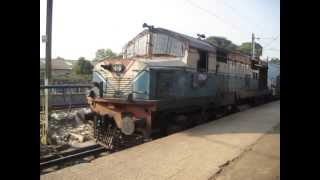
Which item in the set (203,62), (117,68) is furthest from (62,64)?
(117,68)

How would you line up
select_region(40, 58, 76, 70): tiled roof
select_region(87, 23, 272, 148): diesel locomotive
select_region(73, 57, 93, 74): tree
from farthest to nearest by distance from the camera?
select_region(40, 58, 76, 70): tiled roof → select_region(73, 57, 93, 74): tree → select_region(87, 23, 272, 148): diesel locomotive

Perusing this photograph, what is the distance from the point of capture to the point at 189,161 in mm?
6391

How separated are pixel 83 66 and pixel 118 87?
22386mm

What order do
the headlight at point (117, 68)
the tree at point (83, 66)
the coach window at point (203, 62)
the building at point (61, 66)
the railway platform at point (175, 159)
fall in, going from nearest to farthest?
the railway platform at point (175, 159), the headlight at point (117, 68), the coach window at point (203, 62), the tree at point (83, 66), the building at point (61, 66)

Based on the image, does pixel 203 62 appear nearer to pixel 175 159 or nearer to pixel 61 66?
pixel 175 159

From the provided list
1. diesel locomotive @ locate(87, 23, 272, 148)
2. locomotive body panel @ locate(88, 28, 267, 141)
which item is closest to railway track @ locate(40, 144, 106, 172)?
diesel locomotive @ locate(87, 23, 272, 148)

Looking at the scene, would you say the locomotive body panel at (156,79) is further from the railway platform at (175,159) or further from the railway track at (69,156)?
the railway platform at (175,159)

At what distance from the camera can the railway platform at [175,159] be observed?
553 centimetres

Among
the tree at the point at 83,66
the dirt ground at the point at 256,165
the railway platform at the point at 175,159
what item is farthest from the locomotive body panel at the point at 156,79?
the tree at the point at 83,66

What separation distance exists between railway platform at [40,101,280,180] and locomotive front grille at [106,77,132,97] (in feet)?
6.32

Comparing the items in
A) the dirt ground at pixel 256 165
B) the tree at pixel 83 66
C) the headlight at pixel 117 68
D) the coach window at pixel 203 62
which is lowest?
the dirt ground at pixel 256 165

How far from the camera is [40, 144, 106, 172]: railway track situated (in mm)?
7657

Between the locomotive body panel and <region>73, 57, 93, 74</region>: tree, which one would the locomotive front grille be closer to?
the locomotive body panel
